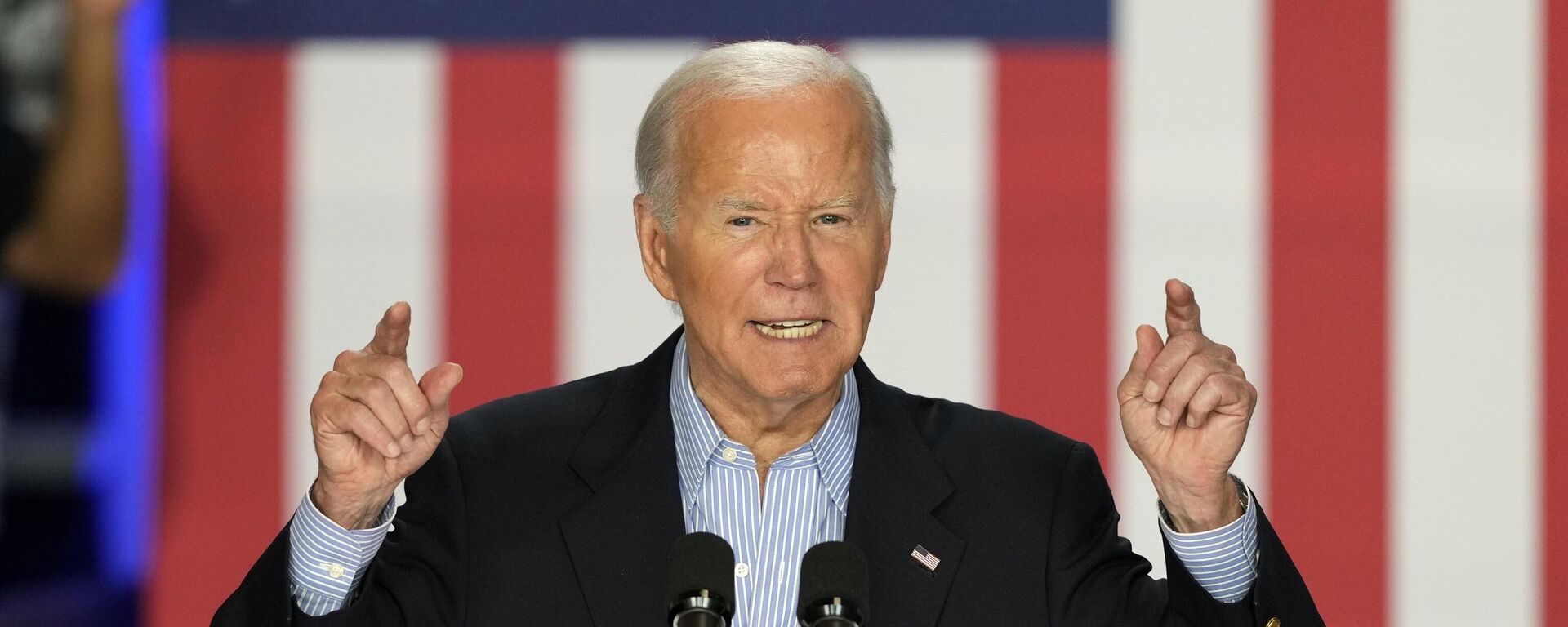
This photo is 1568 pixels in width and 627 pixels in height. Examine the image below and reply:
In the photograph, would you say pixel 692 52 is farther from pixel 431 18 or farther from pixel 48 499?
pixel 48 499

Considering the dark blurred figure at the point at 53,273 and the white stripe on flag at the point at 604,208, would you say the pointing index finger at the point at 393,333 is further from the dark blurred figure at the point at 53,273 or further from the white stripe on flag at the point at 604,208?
the dark blurred figure at the point at 53,273

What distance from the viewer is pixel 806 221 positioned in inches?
71.6

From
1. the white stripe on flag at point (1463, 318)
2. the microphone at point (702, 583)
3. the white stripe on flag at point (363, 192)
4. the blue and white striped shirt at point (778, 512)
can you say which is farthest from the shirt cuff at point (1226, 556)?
the white stripe on flag at point (363, 192)

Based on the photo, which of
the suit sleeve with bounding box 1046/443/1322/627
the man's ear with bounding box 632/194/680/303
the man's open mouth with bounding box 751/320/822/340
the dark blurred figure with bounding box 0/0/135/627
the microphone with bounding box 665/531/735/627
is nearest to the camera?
the microphone with bounding box 665/531/735/627

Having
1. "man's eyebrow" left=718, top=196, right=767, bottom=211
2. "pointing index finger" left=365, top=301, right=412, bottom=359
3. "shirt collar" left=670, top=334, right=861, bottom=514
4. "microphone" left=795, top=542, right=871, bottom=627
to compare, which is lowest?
"microphone" left=795, top=542, right=871, bottom=627

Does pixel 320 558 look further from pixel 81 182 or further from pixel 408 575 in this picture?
pixel 81 182

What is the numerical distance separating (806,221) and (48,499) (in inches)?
78.4

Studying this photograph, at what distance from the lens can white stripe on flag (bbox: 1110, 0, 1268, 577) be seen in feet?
10.2

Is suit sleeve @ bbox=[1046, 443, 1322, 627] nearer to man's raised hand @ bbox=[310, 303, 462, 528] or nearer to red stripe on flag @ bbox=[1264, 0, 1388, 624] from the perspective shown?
man's raised hand @ bbox=[310, 303, 462, 528]

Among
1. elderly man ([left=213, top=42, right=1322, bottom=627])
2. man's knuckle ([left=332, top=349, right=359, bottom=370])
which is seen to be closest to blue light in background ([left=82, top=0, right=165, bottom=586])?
elderly man ([left=213, top=42, right=1322, bottom=627])

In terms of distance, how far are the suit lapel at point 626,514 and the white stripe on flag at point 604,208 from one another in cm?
122

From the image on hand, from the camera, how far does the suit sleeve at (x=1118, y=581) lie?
1.72m

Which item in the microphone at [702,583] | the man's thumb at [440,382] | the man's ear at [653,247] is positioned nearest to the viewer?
A: the microphone at [702,583]

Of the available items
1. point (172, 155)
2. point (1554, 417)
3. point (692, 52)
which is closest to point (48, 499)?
point (172, 155)
